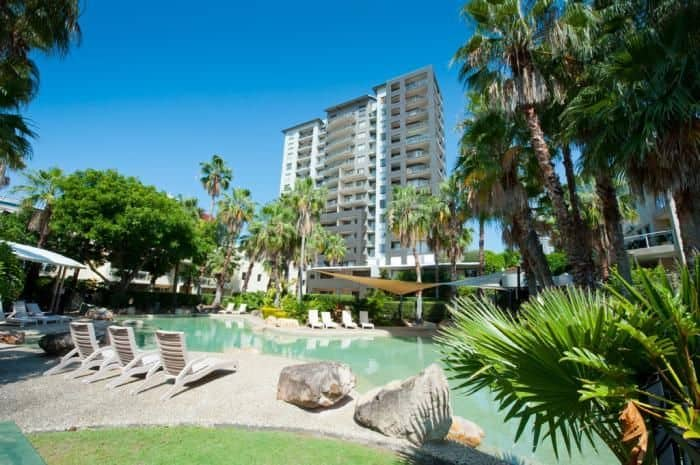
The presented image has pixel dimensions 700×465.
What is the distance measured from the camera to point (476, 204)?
41.3ft

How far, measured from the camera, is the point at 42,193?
20609mm

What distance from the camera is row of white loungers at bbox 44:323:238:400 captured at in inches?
229

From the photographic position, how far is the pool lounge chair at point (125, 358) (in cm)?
617

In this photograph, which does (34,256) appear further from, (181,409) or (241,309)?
(241,309)

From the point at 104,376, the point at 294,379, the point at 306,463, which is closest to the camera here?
the point at 306,463

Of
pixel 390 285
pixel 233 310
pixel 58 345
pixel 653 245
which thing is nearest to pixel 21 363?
pixel 58 345

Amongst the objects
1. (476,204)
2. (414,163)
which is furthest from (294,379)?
(414,163)

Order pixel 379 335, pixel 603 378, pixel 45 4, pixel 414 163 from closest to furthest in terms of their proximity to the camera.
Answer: pixel 603 378
pixel 45 4
pixel 379 335
pixel 414 163

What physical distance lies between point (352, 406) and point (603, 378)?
15.5 ft

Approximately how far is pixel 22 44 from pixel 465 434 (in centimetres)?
1406

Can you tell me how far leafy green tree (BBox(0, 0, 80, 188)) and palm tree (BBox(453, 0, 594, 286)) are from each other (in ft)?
36.3

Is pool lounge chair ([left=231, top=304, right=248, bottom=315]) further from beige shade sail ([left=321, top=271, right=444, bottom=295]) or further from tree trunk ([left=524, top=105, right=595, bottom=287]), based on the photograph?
tree trunk ([left=524, top=105, right=595, bottom=287])

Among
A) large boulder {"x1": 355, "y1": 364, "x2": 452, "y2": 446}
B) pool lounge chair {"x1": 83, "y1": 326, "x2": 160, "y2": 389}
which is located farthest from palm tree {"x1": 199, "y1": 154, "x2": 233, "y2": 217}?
large boulder {"x1": 355, "y1": 364, "x2": 452, "y2": 446}

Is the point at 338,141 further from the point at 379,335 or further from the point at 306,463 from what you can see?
the point at 306,463
